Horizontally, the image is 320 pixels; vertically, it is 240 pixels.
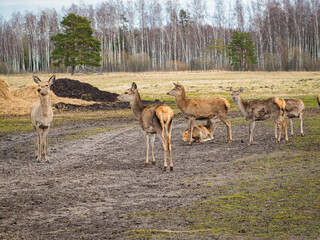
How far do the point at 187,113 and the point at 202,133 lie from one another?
0.92 m

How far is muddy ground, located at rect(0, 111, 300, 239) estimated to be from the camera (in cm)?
670

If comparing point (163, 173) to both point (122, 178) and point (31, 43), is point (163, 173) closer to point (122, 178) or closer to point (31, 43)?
point (122, 178)

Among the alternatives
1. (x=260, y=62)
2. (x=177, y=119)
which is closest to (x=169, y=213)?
(x=177, y=119)

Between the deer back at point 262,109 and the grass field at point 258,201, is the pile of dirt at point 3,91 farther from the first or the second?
the grass field at point 258,201

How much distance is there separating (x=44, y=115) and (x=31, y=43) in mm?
86797

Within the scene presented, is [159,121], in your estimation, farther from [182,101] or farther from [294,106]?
[294,106]

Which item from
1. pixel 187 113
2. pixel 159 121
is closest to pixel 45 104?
pixel 159 121

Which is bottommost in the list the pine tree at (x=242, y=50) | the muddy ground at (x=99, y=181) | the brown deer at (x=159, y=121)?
the muddy ground at (x=99, y=181)

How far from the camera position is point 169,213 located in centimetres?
713

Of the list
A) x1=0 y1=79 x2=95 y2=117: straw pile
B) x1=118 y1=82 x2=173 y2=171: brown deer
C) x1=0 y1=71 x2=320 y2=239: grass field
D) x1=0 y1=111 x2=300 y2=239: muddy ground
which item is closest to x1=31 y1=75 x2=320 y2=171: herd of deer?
x1=118 y1=82 x2=173 y2=171: brown deer

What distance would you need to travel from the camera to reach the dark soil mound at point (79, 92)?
32688mm

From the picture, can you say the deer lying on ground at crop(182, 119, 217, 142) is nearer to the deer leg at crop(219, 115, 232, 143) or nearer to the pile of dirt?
the deer leg at crop(219, 115, 232, 143)

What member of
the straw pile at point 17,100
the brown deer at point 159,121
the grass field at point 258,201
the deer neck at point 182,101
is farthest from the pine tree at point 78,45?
the brown deer at point 159,121

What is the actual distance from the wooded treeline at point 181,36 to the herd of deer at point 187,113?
190 feet
